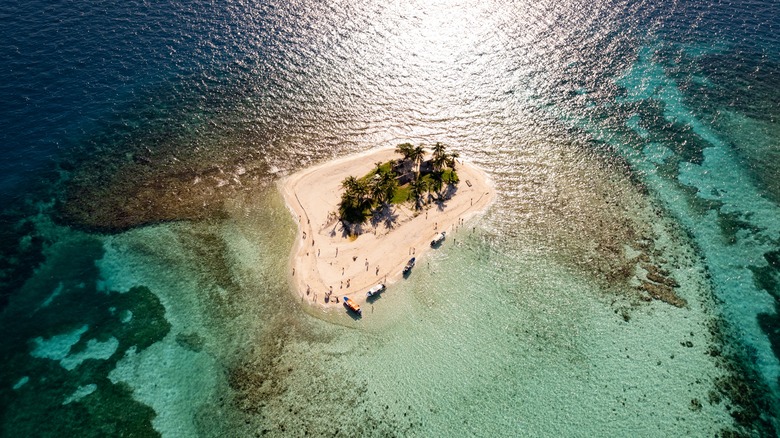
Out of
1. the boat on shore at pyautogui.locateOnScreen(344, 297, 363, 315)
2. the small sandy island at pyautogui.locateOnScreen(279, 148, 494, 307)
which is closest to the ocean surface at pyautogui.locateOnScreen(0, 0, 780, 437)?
the boat on shore at pyautogui.locateOnScreen(344, 297, 363, 315)

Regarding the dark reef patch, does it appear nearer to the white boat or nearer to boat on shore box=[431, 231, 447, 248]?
the white boat

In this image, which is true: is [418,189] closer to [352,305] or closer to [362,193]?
[362,193]

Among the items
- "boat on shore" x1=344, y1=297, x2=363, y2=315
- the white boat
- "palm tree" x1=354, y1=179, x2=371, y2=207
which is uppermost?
"palm tree" x1=354, y1=179, x2=371, y2=207

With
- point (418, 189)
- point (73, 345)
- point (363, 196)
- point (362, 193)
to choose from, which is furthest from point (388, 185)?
point (73, 345)

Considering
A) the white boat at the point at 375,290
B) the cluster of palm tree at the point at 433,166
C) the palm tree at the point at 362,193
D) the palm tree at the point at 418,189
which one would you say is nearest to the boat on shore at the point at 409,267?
the white boat at the point at 375,290

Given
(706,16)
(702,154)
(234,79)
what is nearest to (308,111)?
(234,79)
